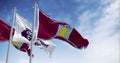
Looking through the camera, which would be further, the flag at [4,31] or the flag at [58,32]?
the flag at [4,31]

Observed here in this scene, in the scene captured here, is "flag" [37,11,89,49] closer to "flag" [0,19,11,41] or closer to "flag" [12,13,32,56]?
"flag" [12,13,32,56]

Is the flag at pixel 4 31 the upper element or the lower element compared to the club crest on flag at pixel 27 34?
upper

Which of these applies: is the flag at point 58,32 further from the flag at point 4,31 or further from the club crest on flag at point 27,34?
the flag at point 4,31

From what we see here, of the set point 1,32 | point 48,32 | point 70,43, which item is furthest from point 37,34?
point 1,32

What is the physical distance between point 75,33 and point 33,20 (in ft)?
12.5

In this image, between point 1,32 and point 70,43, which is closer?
point 70,43

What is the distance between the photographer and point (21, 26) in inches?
993

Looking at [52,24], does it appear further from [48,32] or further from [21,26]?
[21,26]

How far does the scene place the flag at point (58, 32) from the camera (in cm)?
2395

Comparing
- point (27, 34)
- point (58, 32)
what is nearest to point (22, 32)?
point (27, 34)

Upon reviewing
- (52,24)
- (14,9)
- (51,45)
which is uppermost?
(14,9)

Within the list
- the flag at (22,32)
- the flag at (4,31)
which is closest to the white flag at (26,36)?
the flag at (22,32)

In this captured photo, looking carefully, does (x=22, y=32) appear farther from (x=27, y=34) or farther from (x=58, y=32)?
(x=58, y=32)

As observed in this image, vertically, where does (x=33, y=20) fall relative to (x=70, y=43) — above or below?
above
